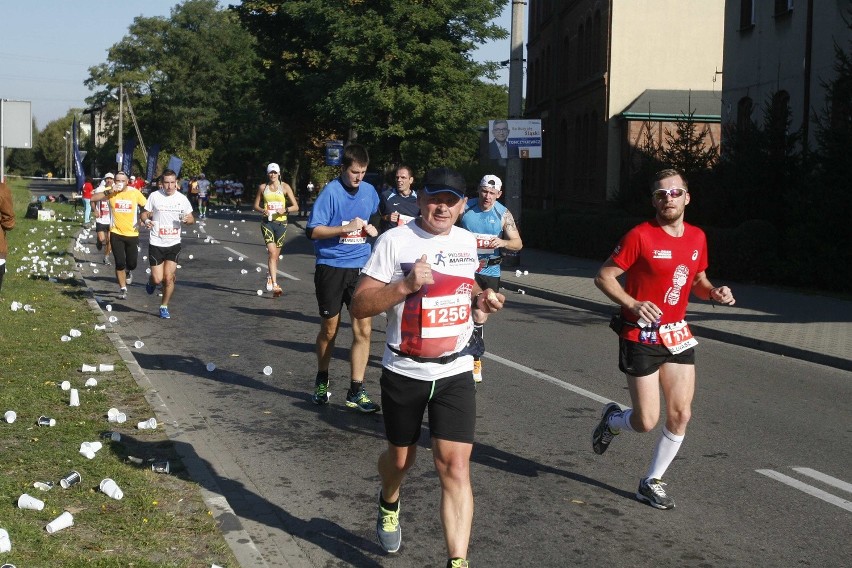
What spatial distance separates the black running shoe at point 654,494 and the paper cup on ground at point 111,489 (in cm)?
292

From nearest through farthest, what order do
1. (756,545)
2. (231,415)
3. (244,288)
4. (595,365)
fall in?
1. (756,545)
2. (231,415)
3. (595,365)
4. (244,288)

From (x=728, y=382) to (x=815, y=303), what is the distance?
7634mm

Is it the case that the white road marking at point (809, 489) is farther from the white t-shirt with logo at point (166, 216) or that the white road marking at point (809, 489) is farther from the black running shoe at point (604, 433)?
the white t-shirt with logo at point (166, 216)

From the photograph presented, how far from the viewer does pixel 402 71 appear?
133ft

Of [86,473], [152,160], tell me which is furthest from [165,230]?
[152,160]

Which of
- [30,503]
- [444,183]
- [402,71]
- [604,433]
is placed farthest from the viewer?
[402,71]

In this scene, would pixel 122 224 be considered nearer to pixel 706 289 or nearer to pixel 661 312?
pixel 706 289

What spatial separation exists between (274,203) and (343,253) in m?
8.87

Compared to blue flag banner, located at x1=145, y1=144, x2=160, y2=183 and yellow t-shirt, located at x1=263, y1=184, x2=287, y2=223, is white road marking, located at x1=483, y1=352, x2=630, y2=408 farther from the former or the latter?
blue flag banner, located at x1=145, y1=144, x2=160, y2=183

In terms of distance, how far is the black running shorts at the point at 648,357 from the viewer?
6090mm

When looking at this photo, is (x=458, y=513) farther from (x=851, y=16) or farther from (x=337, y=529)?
(x=851, y=16)

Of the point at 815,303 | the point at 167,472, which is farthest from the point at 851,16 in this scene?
the point at 167,472

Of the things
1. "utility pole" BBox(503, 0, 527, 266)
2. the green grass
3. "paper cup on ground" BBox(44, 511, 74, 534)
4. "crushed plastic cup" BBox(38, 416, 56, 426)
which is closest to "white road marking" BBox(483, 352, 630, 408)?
the green grass

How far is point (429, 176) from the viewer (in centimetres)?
466
